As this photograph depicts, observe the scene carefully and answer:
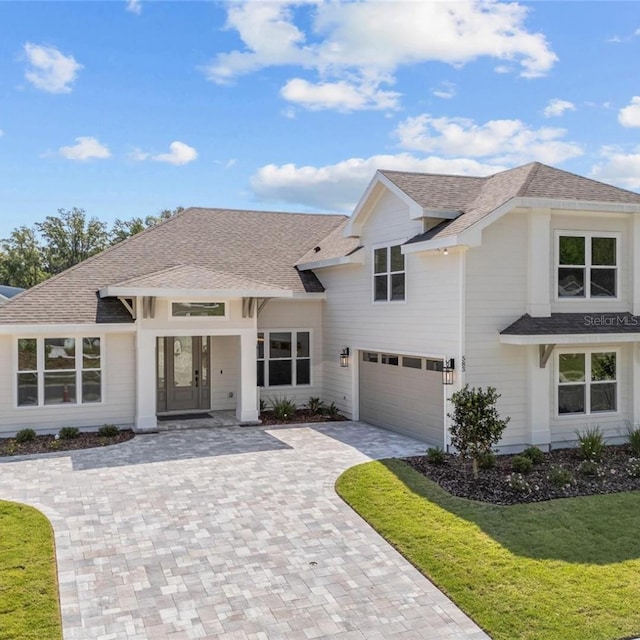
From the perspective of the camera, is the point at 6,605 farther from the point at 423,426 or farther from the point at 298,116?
the point at 298,116

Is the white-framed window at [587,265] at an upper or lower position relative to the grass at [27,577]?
upper

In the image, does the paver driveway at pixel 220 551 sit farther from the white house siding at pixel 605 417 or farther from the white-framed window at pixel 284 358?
the white-framed window at pixel 284 358

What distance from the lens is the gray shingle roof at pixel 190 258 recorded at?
15.1m

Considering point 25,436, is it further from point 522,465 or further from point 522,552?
point 522,552

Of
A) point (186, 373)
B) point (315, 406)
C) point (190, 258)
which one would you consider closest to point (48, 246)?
point (190, 258)

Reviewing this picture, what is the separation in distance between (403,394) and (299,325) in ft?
15.4

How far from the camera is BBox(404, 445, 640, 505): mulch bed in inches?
392

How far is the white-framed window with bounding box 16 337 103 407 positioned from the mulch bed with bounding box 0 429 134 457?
3.29 ft

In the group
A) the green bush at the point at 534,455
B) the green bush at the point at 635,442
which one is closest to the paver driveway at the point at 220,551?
the green bush at the point at 534,455

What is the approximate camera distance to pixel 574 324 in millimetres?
12805

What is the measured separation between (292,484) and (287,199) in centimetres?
2713

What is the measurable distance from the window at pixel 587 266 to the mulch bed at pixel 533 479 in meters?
3.68

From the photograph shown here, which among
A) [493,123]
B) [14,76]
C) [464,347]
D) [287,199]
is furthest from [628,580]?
[287,199]

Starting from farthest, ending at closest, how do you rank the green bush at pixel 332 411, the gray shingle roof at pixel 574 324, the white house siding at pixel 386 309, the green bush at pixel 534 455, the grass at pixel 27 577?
the green bush at pixel 332 411
the white house siding at pixel 386 309
the gray shingle roof at pixel 574 324
the green bush at pixel 534 455
the grass at pixel 27 577
